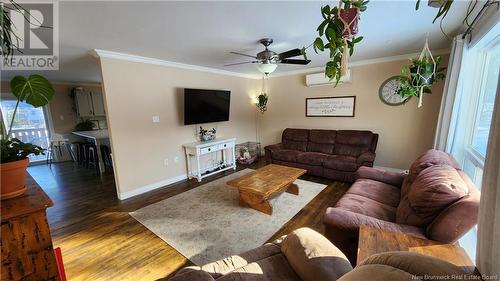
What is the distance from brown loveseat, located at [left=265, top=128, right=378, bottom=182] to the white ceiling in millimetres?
1690

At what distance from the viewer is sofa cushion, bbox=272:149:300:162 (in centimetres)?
439

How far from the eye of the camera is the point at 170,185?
154 inches

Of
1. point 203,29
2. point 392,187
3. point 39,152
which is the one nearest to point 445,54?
point 392,187

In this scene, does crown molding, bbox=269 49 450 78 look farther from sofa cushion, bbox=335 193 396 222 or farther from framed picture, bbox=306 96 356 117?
sofa cushion, bbox=335 193 396 222

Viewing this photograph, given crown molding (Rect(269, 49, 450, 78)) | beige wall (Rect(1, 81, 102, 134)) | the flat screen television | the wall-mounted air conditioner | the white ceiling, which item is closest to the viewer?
the white ceiling

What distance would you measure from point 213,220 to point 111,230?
1214mm

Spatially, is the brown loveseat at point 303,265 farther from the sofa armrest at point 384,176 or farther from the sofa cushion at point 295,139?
the sofa cushion at point 295,139

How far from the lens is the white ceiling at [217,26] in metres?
1.88

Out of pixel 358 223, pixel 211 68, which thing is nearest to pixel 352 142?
pixel 358 223

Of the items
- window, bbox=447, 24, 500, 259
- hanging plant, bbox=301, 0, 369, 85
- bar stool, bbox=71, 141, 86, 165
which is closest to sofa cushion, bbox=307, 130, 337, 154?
window, bbox=447, 24, 500, 259

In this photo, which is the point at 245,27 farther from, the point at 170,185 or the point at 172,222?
the point at 170,185

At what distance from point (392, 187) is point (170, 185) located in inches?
140

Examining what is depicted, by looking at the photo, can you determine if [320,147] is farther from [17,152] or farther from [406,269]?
[17,152]

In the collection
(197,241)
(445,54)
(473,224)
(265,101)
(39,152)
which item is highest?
(445,54)
